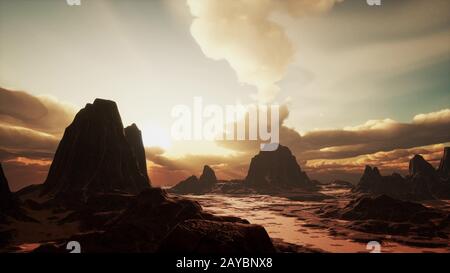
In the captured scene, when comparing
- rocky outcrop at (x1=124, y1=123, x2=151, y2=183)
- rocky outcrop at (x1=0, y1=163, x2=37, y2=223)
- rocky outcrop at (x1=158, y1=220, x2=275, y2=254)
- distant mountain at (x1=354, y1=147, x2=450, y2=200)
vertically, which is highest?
rocky outcrop at (x1=124, y1=123, x2=151, y2=183)

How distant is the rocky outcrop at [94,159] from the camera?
8831 cm

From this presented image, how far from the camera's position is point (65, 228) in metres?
60.2

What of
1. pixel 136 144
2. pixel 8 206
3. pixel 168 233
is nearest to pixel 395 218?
pixel 168 233

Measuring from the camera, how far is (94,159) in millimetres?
93812

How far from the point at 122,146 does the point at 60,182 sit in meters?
24.1

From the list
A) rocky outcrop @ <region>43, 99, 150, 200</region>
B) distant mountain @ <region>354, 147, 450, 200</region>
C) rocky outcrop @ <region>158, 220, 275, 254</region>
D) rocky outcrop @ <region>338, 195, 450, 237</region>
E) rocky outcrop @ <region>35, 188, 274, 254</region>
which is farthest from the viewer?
distant mountain @ <region>354, 147, 450, 200</region>

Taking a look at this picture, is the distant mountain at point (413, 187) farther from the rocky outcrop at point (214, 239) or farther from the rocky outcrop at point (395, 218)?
the rocky outcrop at point (214, 239)

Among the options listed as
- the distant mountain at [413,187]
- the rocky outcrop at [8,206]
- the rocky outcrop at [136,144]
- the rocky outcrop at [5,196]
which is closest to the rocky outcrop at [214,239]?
the rocky outcrop at [8,206]

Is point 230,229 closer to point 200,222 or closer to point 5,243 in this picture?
point 200,222

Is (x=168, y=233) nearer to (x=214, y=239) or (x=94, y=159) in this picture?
(x=214, y=239)

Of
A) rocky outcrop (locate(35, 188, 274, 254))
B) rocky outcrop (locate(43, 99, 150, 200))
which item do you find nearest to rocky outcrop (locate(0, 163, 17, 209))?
Answer: rocky outcrop (locate(35, 188, 274, 254))

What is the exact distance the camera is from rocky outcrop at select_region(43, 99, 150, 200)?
88312mm

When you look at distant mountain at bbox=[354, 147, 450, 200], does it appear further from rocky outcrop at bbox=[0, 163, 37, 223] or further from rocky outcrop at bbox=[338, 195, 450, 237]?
rocky outcrop at bbox=[0, 163, 37, 223]

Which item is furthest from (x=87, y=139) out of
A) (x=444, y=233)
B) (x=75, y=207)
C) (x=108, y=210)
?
(x=444, y=233)
